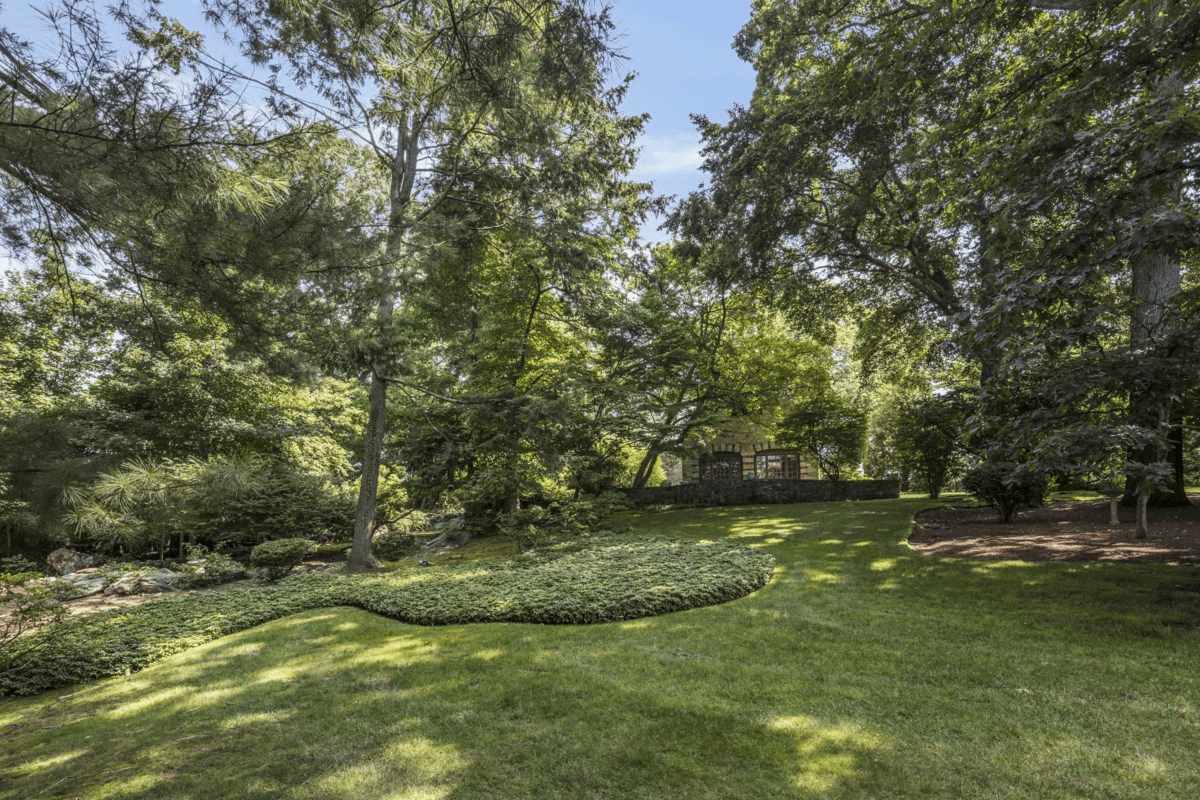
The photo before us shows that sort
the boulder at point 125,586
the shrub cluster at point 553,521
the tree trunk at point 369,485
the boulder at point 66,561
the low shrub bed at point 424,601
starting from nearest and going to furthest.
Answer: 1. the low shrub bed at point 424,601
2. the boulder at point 125,586
3. the boulder at point 66,561
4. the tree trunk at point 369,485
5. the shrub cluster at point 553,521

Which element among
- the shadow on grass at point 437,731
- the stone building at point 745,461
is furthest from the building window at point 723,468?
the shadow on grass at point 437,731

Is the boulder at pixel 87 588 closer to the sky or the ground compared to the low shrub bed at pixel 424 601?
closer to the ground

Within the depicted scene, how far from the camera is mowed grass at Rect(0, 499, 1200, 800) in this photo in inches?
114

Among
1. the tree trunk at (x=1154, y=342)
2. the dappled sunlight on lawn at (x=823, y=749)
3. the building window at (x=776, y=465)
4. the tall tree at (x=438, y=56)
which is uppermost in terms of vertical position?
the tall tree at (x=438, y=56)

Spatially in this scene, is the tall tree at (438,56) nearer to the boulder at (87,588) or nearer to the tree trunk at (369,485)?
the tree trunk at (369,485)

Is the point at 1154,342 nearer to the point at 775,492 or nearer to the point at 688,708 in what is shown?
the point at 688,708

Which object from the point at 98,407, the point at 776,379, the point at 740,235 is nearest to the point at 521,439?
the point at 740,235

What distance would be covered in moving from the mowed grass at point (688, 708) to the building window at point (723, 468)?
17.4 meters

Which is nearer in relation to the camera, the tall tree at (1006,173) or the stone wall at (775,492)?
the tall tree at (1006,173)

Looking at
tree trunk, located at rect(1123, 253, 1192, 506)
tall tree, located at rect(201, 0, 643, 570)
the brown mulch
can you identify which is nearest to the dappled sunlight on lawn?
tree trunk, located at rect(1123, 253, 1192, 506)

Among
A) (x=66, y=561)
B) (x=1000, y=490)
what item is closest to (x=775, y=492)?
(x=1000, y=490)

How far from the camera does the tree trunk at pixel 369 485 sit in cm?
1038

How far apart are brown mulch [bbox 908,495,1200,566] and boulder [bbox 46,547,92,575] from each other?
1606 centimetres

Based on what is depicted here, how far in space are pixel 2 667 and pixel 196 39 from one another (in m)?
5.92
